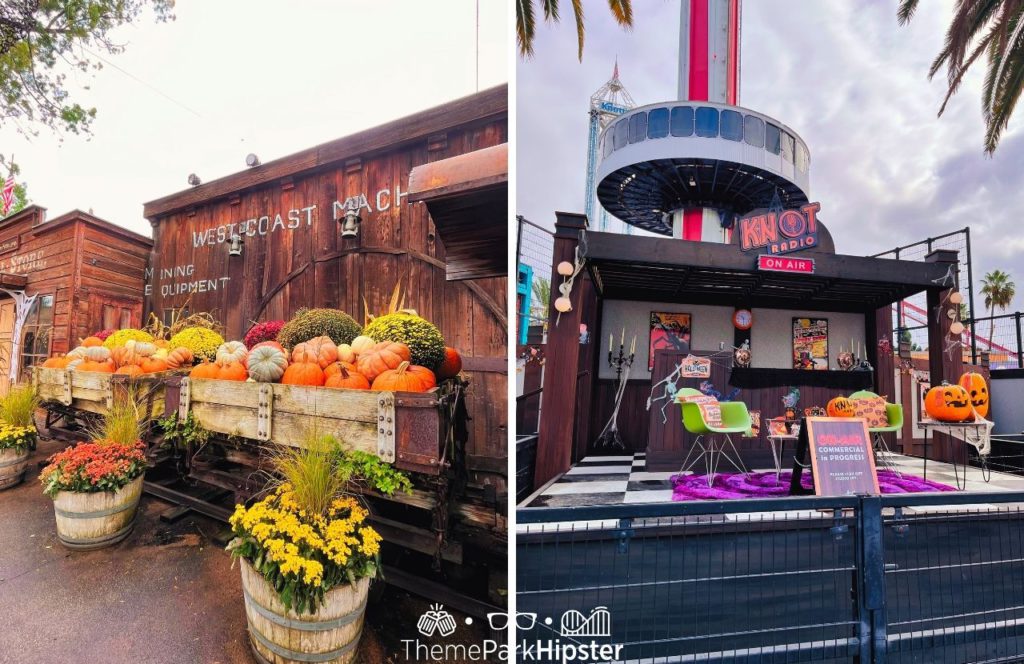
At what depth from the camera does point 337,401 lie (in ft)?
8.79

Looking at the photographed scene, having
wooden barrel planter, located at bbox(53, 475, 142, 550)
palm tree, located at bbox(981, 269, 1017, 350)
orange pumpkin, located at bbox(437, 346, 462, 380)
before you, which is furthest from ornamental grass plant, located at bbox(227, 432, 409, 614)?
palm tree, located at bbox(981, 269, 1017, 350)

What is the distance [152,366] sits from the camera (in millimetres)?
4484

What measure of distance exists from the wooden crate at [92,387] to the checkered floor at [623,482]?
3051 mm

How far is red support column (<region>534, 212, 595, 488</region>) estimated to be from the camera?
18.5 ft

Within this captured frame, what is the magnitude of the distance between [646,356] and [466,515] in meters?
5.88

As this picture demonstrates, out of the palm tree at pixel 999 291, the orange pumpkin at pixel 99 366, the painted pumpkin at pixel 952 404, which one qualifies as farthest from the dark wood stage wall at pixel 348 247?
the palm tree at pixel 999 291

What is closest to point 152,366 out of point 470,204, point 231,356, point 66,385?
point 66,385

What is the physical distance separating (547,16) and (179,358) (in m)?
8.28

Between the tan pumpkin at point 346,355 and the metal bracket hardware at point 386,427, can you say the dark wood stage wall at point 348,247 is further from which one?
the tan pumpkin at point 346,355

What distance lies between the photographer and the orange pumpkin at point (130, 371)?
166 inches

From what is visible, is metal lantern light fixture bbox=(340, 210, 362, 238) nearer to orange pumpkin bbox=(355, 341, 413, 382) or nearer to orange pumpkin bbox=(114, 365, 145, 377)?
orange pumpkin bbox=(355, 341, 413, 382)

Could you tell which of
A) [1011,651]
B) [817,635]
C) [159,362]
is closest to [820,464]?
[1011,651]

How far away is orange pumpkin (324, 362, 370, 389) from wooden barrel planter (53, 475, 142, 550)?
1.97m

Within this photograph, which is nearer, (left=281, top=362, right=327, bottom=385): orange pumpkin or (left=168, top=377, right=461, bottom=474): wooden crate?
(left=168, top=377, right=461, bottom=474): wooden crate
